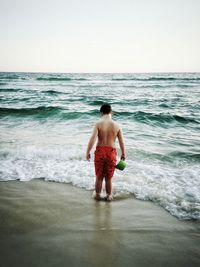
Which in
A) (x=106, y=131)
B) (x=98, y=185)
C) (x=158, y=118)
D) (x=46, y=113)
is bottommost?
(x=98, y=185)

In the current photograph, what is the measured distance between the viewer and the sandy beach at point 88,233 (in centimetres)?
260

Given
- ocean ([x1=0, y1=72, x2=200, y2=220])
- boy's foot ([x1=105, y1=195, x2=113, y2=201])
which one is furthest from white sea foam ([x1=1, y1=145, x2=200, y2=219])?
boy's foot ([x1=105, y1=195, x2=113, y2=201])

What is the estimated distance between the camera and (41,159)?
6203mm

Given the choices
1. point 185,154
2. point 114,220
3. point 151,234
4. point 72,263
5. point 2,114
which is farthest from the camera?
point 2,114

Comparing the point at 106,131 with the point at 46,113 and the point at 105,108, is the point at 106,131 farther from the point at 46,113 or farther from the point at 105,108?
the point at 46,113

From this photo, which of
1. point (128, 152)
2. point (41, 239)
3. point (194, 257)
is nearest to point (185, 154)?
point (128, 152)

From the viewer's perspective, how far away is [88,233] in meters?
3.06

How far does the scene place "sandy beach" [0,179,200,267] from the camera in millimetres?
2604

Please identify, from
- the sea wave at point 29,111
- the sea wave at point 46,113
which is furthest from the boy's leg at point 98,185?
the sea wave at point 29,111

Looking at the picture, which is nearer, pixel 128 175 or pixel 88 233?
pixel 88 233

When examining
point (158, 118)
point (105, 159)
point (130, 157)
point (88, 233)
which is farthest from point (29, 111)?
point (88, 233)

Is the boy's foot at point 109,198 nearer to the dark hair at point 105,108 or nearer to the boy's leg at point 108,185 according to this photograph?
the boy's leg at point 108,185

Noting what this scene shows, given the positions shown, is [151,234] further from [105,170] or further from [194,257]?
[105,170]

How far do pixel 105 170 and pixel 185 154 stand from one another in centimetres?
381
